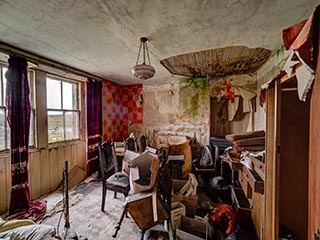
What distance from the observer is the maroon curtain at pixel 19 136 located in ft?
8.05

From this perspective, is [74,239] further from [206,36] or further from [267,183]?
[206,36]

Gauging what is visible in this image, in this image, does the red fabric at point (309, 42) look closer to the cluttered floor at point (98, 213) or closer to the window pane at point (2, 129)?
the cluttered floor at point (98, 213)

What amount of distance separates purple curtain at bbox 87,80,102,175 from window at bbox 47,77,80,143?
0.79ft

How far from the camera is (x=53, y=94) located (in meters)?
3.34

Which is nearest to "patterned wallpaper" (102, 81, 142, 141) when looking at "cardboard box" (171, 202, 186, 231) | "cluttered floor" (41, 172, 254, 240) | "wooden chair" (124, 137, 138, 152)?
"wooden chair" (124, 137, 138, 152)

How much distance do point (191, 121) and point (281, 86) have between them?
10.9ft

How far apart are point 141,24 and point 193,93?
110 inches

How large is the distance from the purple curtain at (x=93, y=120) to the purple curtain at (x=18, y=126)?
135cm

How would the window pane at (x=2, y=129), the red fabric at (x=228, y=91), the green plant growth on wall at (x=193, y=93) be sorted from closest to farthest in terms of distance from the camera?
the window pane at (x=2, y=129)
the red fabric at (x=228, y=91)
the green plant growth on wall at (x=193, y=93)

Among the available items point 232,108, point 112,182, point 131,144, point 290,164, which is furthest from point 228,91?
point 112,182

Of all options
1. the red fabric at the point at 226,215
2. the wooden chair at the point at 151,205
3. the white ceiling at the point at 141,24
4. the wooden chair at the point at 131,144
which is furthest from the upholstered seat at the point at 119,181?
the white ceiling at the point at 141,24

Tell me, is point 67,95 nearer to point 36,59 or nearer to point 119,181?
point 36,59

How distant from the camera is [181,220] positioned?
80.7 inches

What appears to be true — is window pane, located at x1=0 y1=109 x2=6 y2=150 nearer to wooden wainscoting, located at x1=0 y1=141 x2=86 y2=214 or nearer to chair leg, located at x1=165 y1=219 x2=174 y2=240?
wooden wainscoting, located at x1=0 y1=141 x2=86 y2=214
